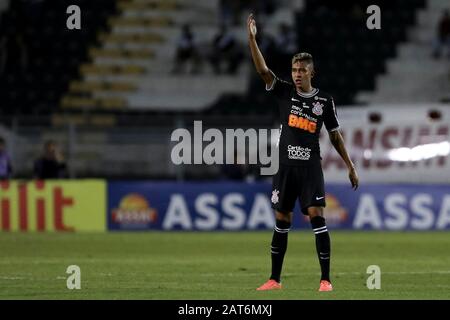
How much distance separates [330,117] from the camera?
42.5 feet

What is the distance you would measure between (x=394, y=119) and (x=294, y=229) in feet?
11.4

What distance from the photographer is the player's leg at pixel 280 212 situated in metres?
12.9

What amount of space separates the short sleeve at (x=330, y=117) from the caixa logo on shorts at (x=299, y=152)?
360mm

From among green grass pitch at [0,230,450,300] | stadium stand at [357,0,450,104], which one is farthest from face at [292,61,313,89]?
stadium stand at [357,0,450,104]

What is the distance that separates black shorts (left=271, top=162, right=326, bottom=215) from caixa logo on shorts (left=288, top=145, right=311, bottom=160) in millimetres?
105

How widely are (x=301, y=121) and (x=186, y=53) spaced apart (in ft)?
66.8

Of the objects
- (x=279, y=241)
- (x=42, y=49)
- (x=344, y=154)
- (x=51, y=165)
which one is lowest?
(x=51, y=165)

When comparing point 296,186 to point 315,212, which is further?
point 296,186

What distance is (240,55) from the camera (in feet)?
108

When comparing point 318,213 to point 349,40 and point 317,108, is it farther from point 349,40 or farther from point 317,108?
point 349,40

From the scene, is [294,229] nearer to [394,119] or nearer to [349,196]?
[349,196]

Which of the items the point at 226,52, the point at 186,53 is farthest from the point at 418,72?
the point at 186,53

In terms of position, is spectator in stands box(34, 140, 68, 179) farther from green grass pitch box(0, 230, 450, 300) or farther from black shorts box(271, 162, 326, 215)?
black shorts box(271, 162, 326, 215)
